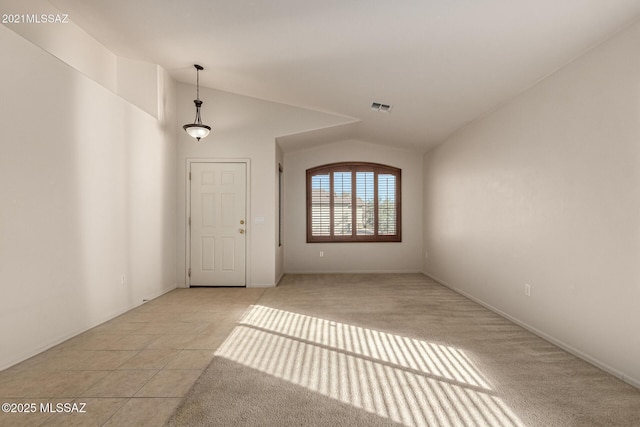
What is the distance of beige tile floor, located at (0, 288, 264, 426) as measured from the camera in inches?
78.5

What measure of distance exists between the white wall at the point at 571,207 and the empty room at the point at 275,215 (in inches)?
0.8

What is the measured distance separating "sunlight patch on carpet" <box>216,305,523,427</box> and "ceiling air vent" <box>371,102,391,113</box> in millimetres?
3160

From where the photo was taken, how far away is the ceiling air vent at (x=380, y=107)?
502 centimetres

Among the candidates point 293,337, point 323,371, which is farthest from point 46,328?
point 323,371

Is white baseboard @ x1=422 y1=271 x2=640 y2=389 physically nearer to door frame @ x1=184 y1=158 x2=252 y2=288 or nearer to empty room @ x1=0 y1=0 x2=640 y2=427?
empty room @ x1=0 y1=0 x2=640 y2=427

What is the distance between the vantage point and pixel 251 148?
5.86 meters

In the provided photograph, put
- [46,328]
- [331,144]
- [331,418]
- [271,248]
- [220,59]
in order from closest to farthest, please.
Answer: [331,418] < [46,328] < [220,59] < [271,248] < [331,144]

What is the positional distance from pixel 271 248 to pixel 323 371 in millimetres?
3434

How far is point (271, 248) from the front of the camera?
583 centimetres

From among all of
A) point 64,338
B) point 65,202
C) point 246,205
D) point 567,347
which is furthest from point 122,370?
point 567,347

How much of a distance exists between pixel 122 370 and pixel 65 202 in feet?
5.71

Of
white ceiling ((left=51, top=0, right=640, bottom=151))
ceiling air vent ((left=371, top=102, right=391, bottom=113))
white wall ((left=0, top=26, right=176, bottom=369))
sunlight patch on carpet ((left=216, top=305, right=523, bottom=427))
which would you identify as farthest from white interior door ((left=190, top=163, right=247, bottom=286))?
ceiling air vent ((left=371, top=102, right=391, bottom=113))

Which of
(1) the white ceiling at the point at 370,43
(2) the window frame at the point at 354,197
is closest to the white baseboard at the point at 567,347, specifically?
(1) the white ceiling at the point at 370,43

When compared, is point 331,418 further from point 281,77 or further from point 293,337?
point 281,77
